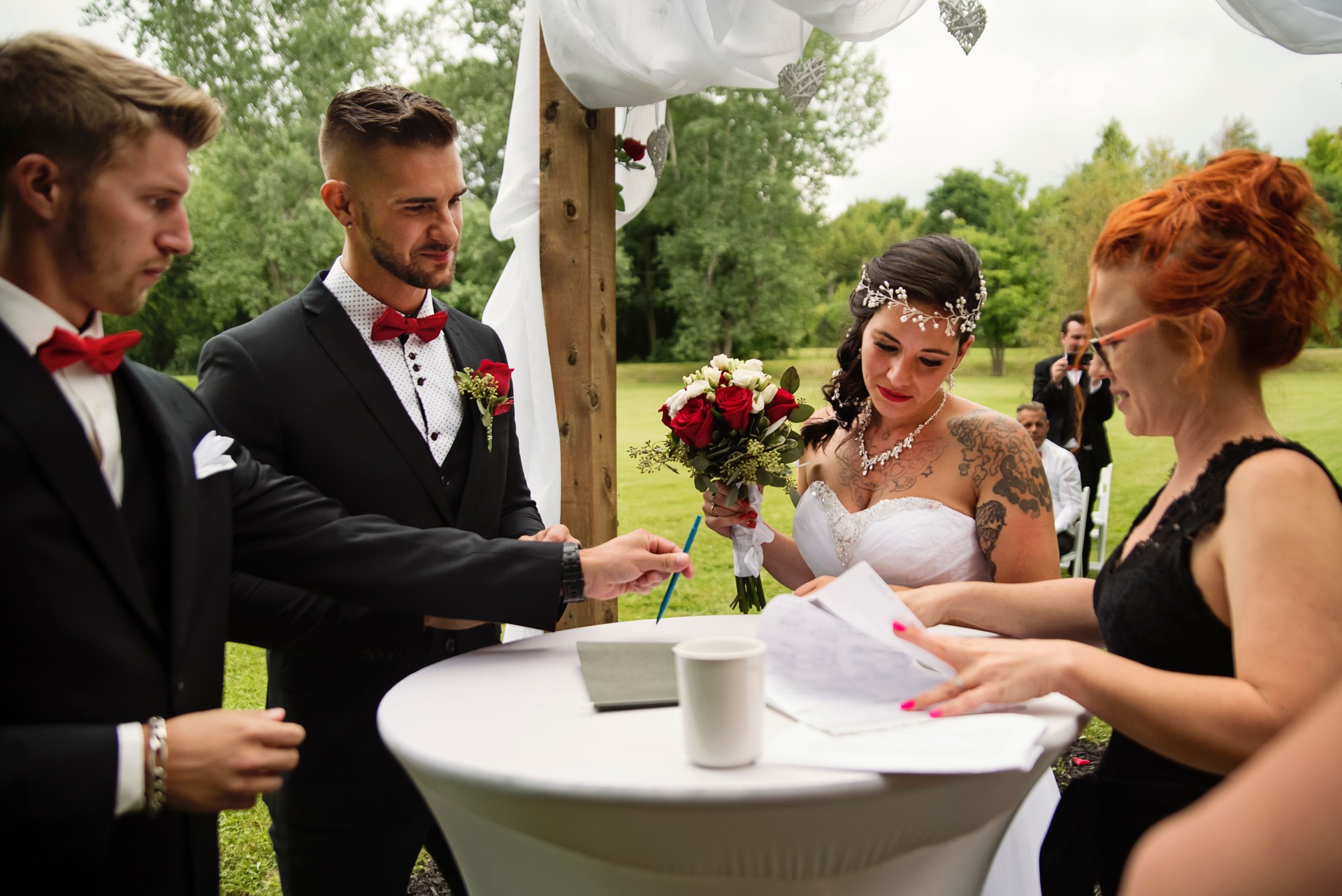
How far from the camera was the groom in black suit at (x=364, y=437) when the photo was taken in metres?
2.05

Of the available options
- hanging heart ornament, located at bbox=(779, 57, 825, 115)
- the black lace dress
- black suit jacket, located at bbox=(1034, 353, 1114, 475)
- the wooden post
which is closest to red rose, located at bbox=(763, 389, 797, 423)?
the black lace dress

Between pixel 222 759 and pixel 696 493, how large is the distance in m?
14.3

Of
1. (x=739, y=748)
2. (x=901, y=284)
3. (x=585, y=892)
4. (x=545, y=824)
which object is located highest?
(x=901, y=284)

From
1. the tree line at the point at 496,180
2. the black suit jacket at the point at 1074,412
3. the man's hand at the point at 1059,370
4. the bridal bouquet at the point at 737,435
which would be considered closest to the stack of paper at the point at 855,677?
the bridal bouquet at the point at 737,435

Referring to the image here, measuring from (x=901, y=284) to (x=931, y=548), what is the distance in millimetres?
731

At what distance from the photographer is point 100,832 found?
47.4 inches

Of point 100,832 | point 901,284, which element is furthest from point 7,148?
point 901,284

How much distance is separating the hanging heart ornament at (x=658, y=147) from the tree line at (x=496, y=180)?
848 cm

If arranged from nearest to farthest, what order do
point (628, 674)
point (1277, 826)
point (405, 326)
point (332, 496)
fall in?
point (1277, 826)
point (628, 674)
point (332, 496)
point (405, 326)

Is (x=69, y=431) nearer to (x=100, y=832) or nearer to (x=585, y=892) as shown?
(x=100, y=832)

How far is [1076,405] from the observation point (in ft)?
24.9

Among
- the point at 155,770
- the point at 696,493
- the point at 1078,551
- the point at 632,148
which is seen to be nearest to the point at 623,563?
the point at 155,770

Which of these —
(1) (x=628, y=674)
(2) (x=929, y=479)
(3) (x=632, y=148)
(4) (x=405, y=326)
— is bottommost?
(1) (x=628, y=674)

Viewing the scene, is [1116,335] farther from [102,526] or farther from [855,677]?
[102,526]
